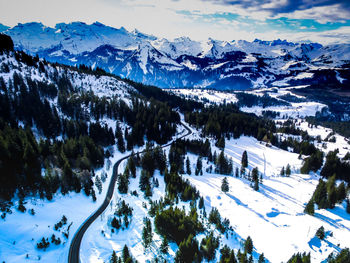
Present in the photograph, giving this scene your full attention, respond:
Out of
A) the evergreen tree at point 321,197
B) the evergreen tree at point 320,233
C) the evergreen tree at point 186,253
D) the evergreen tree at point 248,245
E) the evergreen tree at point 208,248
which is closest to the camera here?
the evergreen tree at point 186,253

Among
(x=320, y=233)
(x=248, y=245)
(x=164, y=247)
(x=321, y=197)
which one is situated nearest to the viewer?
(x=164, y=247)

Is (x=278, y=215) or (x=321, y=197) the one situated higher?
(x=321, y=197)

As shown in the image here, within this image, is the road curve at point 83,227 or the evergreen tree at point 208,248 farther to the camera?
the evergreen tree at point 208,248

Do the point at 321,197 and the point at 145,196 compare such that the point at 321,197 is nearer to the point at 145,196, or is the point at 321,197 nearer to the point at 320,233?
the point at 320,233

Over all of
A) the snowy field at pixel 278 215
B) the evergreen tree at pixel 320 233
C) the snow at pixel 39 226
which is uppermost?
the snow at pixel 39 226

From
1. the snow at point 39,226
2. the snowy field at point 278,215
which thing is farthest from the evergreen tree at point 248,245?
the snow at point 39,226

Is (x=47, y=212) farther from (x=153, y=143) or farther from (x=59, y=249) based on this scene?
(x=153, y=143)

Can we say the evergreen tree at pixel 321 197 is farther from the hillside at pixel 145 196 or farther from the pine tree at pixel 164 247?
the pine tree at pixel 164 247

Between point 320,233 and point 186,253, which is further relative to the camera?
point 320,233

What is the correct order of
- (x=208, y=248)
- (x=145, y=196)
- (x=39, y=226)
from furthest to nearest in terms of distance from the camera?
(x=145, y=196) → (x=208, y=248) → (x=39, y=226)

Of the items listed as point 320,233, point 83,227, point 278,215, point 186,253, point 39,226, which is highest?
point 39,226

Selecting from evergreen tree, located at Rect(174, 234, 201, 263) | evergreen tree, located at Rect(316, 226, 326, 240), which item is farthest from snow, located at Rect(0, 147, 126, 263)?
evergreen tree, located at Rect(316, 226, 326, 240)

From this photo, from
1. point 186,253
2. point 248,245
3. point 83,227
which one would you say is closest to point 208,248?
point 186,253
